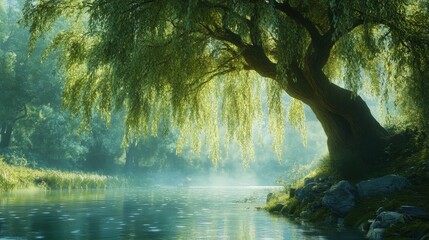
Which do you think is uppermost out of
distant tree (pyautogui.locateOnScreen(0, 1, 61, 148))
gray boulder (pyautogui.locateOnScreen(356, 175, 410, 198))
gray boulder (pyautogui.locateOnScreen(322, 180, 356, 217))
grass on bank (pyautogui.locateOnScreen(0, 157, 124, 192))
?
distant tree (pyautogui.locateOnScreen(0, 1, 61, 148))

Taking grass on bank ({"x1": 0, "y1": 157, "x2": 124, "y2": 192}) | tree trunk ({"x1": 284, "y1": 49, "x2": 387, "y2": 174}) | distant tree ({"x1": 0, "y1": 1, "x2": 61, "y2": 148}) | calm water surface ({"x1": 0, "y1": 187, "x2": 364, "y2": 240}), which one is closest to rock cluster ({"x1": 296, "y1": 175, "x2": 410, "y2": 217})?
calm water surface ({"x1": 0, "y1": 187, "x2": 364, "y2": 240})

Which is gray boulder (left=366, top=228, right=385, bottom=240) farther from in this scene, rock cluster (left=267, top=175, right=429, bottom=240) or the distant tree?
the distant tree

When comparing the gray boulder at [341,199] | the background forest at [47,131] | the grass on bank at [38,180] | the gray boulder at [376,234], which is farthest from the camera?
the background forest at [47,131]

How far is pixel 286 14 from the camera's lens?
1464cm

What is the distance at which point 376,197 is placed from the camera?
14.5m

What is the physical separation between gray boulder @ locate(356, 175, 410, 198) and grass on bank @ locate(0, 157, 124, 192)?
22.3 meters

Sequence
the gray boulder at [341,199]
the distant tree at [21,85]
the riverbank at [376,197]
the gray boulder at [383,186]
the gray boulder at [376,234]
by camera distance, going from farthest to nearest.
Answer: the distant tree at [21,85]
the gray boulder at [341,199]
the gray boulder at [383,186]
the riverbank at [376,197]
the gray boulder at [376,234]

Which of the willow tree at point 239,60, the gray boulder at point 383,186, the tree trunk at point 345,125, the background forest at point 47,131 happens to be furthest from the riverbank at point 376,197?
the background forest at point 47,131

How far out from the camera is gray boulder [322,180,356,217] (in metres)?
14.7

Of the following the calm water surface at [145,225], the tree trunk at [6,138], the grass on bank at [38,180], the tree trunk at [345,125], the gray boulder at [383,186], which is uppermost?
the tree trunk at [6,138]

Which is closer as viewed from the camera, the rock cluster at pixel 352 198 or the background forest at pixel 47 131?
the rock cluster at pixel 352 198

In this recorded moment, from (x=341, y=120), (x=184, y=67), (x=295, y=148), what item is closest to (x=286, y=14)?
(x=184, y=67)

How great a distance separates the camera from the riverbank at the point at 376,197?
11523mm

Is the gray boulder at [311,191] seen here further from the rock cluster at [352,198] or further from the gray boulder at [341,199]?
the gray boulder at [341,199]
